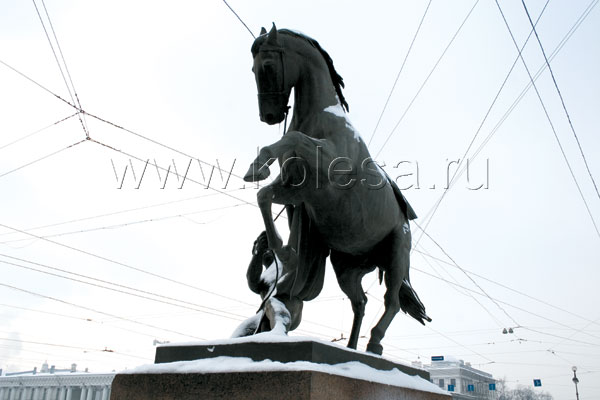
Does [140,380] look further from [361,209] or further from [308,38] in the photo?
[308,38]

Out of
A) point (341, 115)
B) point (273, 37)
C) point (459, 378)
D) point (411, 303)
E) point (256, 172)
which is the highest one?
point (459, 378)

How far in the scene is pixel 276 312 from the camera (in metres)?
3.61

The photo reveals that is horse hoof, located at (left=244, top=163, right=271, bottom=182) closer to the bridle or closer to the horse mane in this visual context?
the bridle

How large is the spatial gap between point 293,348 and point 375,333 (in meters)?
1.48

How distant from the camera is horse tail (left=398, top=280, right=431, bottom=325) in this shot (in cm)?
478

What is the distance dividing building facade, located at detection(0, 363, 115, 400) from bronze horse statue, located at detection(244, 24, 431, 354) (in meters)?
65.1

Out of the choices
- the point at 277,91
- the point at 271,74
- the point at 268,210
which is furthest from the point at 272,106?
the point at 268,210

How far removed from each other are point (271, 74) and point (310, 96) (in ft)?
1.06

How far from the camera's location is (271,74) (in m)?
3.92

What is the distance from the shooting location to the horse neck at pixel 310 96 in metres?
3.96

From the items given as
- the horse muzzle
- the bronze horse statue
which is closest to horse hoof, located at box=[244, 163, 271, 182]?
the bronze horse statue

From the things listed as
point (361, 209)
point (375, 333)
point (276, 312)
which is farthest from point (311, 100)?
point (375, 333)

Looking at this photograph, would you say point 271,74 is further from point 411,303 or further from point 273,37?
point 411,303

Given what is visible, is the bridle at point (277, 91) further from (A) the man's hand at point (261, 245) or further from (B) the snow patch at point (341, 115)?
(A) the man's hand at point (261, 245)
